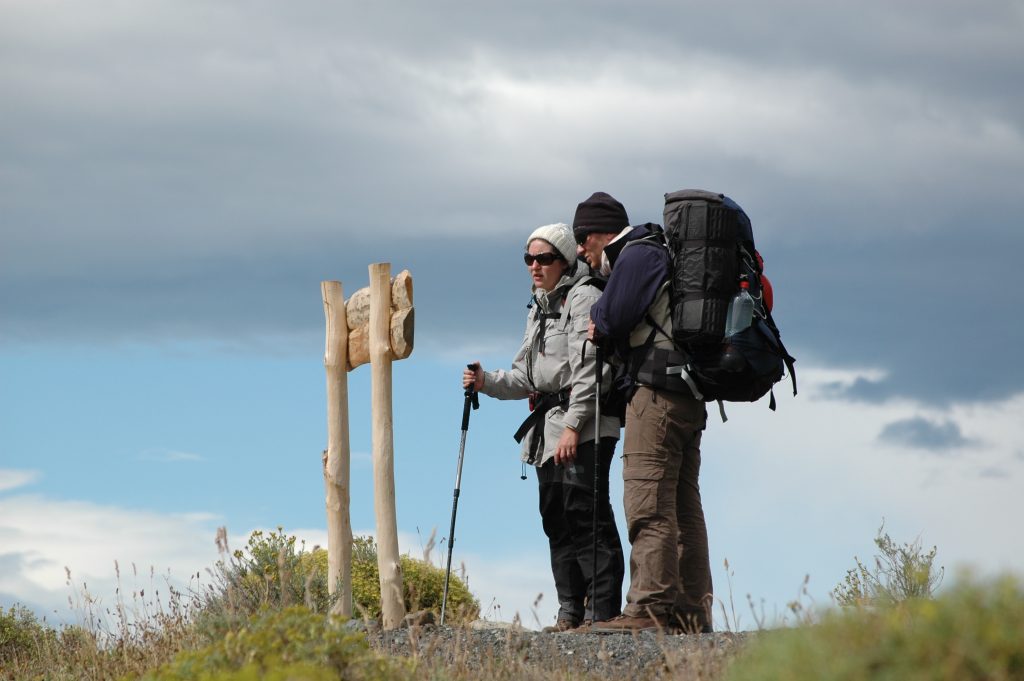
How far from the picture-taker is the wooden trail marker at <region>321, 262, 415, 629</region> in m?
8.42

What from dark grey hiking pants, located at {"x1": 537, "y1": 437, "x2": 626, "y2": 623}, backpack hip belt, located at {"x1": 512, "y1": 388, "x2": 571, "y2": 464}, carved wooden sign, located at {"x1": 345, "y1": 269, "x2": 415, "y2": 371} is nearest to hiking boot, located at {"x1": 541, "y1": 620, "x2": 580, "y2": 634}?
dark grey hiking pants, located at {"x1": 537, "y1": 437, "x2": 626, "y2": 623}

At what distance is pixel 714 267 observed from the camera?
6852 millimetres

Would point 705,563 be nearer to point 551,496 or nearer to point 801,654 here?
point 551,496

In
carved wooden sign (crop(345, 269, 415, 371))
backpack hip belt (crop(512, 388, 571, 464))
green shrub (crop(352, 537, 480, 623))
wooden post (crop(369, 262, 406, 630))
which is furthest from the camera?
green shrub (crop(352, 537, 480, 623))

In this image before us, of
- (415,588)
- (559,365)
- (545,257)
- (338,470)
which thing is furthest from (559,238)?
(415,588)

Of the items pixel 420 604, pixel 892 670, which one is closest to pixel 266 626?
pixel 892 670

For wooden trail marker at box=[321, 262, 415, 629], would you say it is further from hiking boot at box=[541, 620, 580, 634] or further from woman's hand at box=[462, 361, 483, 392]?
hiking boot at box=[541, 620, 580, 634]

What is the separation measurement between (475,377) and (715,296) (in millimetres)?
2256

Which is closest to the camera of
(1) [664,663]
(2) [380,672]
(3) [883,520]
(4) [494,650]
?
(2) [380,672]

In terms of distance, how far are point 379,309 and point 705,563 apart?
10.1 ft

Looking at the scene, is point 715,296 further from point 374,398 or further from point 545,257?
point 374,398

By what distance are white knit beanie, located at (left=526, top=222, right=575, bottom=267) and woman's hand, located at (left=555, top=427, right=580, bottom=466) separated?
4.38 ft

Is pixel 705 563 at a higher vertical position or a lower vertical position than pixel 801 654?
higher

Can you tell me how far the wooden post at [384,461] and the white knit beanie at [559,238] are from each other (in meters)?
1.33
